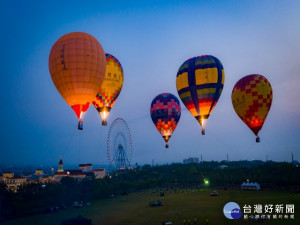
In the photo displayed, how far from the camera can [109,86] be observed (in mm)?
23938

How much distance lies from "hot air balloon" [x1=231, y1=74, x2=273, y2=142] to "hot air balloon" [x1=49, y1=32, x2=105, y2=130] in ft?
51.1

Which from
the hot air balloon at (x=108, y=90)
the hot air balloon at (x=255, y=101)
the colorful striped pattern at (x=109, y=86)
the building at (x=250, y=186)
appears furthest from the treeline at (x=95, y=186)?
the hot air balloon at (x=255, y=101)

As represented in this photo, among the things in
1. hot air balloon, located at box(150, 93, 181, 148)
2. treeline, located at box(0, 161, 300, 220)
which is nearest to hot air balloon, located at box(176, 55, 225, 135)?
hot air balloon, located at box(150, 93, 181, 148)

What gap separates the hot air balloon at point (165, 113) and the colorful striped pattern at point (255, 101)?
8.08 metres

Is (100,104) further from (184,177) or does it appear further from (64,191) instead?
(184,177)

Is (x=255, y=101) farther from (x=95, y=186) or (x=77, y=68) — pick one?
(x=95, y=186)

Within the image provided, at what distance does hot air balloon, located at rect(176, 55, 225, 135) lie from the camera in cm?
2508

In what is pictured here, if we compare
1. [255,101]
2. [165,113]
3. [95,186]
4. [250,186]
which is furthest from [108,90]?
[250,186]

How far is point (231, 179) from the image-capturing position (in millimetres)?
53375

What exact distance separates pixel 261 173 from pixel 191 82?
37.8 meters

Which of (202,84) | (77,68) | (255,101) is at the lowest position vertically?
(255,101)

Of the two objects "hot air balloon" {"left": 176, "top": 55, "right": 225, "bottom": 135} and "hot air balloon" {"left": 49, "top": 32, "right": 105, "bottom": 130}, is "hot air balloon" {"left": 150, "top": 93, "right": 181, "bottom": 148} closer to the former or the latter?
"hot air balloon" {"left": 176, "top": 55, "right": 225, "bottom": 135}

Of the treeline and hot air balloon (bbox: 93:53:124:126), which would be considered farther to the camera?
the treeline

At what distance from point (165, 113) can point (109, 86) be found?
A: 9729mm
